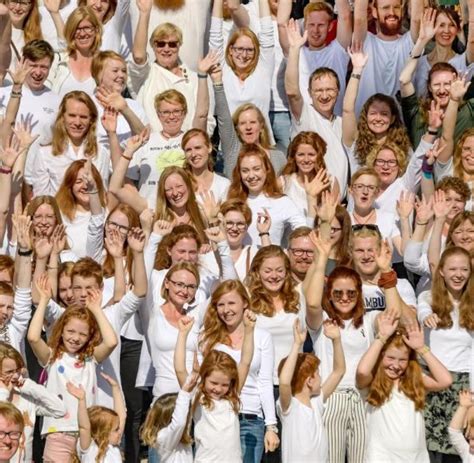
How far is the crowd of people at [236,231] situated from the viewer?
1337cm

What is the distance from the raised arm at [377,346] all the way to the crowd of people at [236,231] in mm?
15

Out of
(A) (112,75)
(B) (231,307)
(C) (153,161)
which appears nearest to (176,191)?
(C) (153,161)

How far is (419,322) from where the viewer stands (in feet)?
46.0

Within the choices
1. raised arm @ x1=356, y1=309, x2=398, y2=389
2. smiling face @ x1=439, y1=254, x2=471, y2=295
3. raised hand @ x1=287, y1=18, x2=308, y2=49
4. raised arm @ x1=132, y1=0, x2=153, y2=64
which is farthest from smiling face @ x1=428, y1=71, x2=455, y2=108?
raised arm @ x1=356, y1=309, x2=398, y2=389

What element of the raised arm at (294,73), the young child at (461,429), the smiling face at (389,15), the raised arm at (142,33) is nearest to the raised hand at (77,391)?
the young child at (461,429)

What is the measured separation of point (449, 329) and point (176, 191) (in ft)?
7.42

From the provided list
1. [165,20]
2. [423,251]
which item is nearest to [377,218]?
[423,251]

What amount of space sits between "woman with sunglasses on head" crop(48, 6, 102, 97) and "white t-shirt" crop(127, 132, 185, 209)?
0.78 m

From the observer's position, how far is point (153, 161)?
51.4 feet

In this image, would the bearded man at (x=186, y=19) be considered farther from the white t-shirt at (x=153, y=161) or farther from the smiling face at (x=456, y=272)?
the smiling face at (x=456, y=272)

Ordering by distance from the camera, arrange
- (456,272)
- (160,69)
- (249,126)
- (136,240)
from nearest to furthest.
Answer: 1. (456,272)
2. (136,240)
3. (249,126)
4. (160,69)

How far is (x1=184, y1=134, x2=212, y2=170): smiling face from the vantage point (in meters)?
15.2

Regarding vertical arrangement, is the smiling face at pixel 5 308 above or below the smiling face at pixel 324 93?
below

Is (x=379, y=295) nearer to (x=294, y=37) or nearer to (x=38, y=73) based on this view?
(x=294, y=37)
